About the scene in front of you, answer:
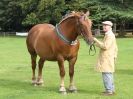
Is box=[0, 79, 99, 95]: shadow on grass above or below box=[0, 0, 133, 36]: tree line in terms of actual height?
above

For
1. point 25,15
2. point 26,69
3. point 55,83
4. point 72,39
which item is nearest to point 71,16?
point 72,39

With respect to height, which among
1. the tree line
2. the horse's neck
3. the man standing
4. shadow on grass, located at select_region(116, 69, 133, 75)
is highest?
the horse's neck

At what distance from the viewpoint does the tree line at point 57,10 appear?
6291cm

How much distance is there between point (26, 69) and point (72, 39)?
7.43 m

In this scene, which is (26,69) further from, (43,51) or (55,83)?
(43,51)

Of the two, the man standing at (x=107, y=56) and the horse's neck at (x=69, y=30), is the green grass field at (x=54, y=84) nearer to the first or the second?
the man standing at (x=107, y=56)

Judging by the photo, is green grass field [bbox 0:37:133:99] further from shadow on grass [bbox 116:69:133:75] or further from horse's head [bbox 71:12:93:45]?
horse's head [bbox 71:12:93:45]

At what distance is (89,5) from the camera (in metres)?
65.1

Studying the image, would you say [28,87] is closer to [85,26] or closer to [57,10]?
[85,26]

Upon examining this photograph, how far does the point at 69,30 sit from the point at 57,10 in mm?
53961

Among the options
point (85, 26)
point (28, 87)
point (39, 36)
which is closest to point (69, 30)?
point (85, 26)

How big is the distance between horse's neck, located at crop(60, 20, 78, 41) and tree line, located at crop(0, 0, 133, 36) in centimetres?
4875

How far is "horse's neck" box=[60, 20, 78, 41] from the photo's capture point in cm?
1266

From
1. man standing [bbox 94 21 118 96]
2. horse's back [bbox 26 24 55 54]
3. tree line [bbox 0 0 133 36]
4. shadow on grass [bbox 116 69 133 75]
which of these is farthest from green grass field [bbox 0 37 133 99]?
tree line [bbox 0 0 133 36]
